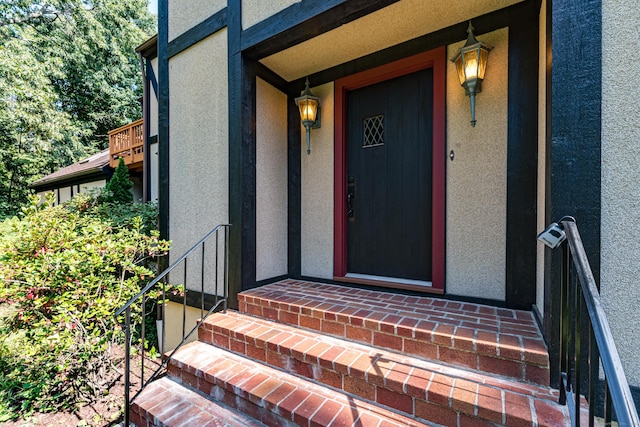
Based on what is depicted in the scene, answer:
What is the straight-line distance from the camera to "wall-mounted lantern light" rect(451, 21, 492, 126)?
208cm

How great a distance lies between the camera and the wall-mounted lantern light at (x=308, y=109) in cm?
290

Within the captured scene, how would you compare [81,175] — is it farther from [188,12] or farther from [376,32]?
[376,32]

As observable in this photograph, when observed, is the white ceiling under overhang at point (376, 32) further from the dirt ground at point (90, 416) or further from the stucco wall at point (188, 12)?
the dirt ground at point (90, 416)

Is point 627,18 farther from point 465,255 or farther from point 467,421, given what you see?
point 467,421

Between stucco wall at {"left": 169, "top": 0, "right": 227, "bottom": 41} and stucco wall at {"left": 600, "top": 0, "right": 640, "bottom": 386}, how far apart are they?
3070 millimetres

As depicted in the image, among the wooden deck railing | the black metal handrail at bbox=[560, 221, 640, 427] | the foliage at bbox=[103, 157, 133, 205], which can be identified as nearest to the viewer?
the black metal handrail at bbox=[560, 221, 640, 427]

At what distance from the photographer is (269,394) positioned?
1.65 meters

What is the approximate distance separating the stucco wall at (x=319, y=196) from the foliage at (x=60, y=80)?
10.1 metres

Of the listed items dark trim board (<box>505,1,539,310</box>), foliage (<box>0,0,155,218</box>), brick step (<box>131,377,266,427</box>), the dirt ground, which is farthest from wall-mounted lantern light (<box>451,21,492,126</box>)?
foliage (<box>0,0,155,218</box>)

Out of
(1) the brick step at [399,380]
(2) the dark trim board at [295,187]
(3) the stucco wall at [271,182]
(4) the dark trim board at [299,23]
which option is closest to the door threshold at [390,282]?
(2) the dark trim board at [295,187]

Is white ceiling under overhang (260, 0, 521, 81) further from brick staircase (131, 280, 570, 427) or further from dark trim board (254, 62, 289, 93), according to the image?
brick staircase (131, 280, 570, 427)

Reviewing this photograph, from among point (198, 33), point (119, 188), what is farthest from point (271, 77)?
point (119, 188)

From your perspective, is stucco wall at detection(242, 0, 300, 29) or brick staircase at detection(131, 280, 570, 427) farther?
stucco wall at detection(242, 0, 300, 29)

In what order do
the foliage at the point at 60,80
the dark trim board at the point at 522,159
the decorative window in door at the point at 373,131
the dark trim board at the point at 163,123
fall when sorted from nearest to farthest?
the dark trim board at the point at 522,159
the decorative window in door at the point at 373,131
the dark trim board at the point at 163,123
the foliage at the point at 60,80
